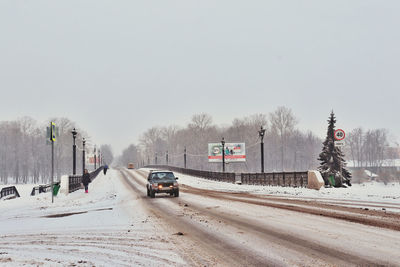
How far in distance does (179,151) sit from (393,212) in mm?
128726

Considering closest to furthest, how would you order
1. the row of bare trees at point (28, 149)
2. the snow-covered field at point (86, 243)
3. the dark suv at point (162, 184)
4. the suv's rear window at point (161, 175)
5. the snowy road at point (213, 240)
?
the snowy road at point (213, 240)
the snow-covered field at point (86, 243)
the dark suv at point (162, 184)
the suv's rear window at point (161, 175)
the row of bare trees at point (28, 149)

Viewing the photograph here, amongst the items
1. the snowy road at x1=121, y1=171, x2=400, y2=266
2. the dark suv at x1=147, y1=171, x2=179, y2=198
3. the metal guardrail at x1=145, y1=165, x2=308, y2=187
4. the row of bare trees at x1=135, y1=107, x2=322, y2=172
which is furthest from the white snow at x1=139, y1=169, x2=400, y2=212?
the row of bare trees at x1=135, y1=107, x2=322, y2=172

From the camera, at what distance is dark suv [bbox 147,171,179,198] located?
2453 centimetres

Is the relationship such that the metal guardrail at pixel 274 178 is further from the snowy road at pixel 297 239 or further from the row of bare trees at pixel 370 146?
the row of bare trees at pixel 370 146

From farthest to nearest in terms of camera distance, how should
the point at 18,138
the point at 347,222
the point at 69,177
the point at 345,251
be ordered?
the point at 18,138 < the point at 69,177 < the point at 347,222 < the point at 345,251

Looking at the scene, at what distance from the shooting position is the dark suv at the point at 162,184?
80.5ft

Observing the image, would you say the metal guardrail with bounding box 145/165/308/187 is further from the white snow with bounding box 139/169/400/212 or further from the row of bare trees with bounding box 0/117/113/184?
the row of bare trees with bounding box 0/117/113/184

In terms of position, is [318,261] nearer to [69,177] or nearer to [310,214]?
[310,214]

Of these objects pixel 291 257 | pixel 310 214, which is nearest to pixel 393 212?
pixel 310 214

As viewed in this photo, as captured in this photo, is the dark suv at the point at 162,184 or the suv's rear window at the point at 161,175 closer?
the dark suv at the point at 162,184

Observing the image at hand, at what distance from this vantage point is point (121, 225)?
38.7 feet

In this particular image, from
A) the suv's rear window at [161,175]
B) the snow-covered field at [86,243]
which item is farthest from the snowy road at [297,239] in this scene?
the suv's rear window at [161,175]

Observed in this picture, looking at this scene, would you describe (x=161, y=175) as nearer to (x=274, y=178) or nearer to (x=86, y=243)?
(x=274, y=178)

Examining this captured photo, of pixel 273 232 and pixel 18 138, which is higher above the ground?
pixel 18 138
